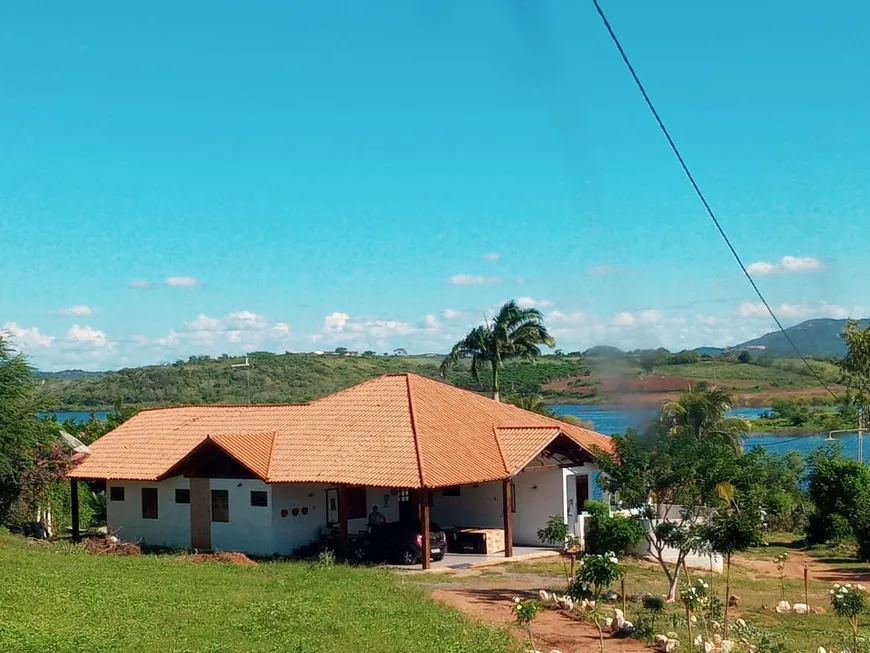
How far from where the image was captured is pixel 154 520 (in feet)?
101

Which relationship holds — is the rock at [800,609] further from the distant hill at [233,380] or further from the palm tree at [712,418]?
the distant hill at [233,380]

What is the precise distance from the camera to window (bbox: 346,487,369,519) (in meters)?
30.2

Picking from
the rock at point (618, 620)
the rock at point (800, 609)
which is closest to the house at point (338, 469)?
the rock at point (618, 620)

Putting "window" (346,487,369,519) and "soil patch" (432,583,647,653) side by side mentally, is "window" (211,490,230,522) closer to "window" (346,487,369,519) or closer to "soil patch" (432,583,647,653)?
"window" (346,487,369,519)

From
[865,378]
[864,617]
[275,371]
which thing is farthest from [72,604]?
[275,371]

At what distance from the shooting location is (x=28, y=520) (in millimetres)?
33875

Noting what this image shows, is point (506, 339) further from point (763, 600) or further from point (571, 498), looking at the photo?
point (763, 600)

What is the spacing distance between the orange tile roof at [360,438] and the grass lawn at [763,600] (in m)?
3.79

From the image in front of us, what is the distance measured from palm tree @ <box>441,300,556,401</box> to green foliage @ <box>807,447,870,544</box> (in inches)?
624

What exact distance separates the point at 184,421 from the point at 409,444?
10.5m

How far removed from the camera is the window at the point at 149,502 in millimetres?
30938

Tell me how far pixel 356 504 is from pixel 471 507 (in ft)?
12.9

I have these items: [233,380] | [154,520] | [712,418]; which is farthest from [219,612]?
[233,380]

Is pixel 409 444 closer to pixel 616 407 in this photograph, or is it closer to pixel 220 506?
pixel 220 506
